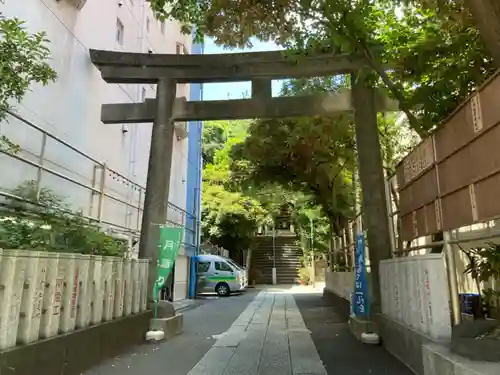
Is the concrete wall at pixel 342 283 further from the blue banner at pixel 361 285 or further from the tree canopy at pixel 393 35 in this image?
the tree canopy at pixel 393 35

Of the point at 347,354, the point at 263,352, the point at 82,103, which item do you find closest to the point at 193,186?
the point at 82,103

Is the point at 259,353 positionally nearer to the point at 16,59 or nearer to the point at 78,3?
the point at 16,59

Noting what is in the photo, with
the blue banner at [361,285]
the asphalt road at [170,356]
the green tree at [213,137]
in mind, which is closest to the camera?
the asphalt road at [170,356]

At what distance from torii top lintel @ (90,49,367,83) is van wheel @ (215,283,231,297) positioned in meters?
13.5

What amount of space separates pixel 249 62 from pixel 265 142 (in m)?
5.72

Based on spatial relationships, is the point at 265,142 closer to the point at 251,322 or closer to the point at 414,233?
the point at 251,322

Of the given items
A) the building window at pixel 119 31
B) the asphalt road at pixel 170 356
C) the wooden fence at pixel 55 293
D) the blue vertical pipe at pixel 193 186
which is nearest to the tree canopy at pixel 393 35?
the wooden fence at pixel 55 293

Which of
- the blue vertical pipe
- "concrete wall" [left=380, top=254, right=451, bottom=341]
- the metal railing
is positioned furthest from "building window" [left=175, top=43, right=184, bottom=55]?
"concrete wall" [left=380, top=254, right=451, bottom=341]

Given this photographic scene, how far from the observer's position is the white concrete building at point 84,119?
7.82 metres

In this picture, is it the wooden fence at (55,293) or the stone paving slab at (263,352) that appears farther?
the stone paving slab at (263,352)

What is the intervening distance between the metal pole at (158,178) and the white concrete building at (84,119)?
5.45 feet

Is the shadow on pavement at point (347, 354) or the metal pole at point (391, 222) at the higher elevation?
the metal pole at point (391, 222)

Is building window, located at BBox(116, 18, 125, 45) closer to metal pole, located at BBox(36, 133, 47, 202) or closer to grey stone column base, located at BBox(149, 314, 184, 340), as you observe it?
metal pole, located at BBox(36, 133, 47, 202)

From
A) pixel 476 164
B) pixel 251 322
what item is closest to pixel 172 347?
pixel 251 322
